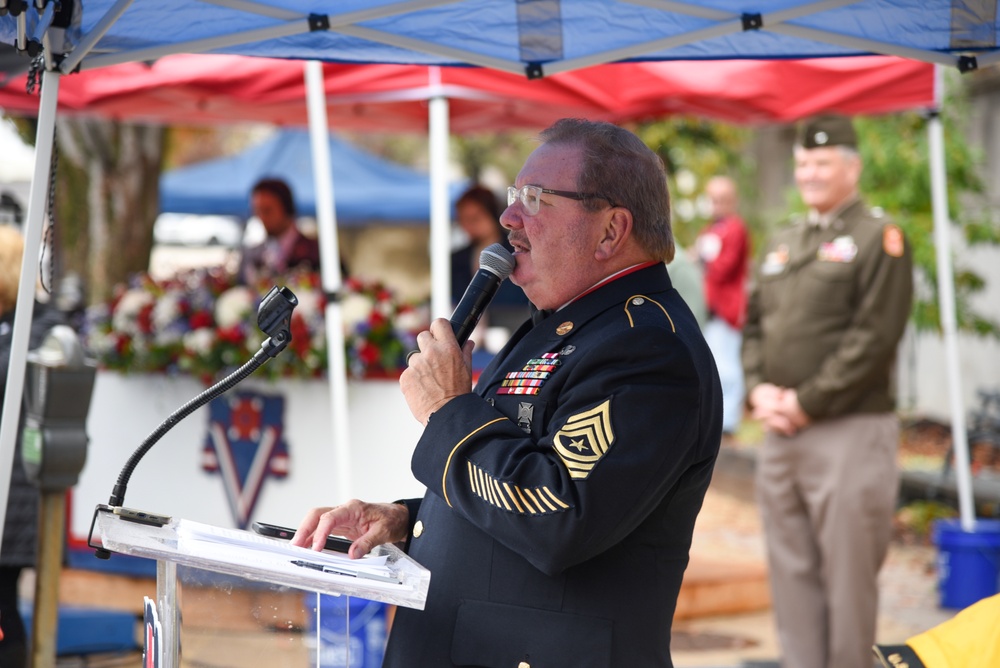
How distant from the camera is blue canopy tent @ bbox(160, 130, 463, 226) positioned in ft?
49.3

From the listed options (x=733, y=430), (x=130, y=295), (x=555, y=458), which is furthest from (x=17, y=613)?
(x=733, y=430)

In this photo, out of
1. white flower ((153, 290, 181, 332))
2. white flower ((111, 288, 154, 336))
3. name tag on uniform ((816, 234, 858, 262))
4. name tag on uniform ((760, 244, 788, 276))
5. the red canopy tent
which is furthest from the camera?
white flower ((111, 288, 154, 336))

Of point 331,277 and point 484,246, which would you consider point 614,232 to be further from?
point 484,246

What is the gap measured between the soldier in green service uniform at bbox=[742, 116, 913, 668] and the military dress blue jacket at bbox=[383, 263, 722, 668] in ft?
8.43

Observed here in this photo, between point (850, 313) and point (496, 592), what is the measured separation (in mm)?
3051

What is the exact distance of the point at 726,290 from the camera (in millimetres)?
11500

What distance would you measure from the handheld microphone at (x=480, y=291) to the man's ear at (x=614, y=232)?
0.19 m

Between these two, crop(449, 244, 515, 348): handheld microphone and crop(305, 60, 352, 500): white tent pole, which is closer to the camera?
crop(449, 244, 515, 348): handheld microphone

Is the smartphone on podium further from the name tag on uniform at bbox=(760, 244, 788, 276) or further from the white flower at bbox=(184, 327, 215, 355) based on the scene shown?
the white flower at bbox=(184, 327, 215, 355)

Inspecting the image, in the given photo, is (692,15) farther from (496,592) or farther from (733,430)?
(733,430)

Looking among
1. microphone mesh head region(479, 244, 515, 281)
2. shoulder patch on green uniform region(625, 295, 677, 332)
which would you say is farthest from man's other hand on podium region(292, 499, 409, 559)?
shoulder patch on green uniform region(625, 295, 677, 332)

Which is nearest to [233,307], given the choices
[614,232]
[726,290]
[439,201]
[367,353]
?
[367,353]

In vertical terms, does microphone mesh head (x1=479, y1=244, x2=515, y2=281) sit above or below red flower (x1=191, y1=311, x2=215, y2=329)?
above

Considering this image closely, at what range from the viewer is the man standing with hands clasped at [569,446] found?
7.29 ft
